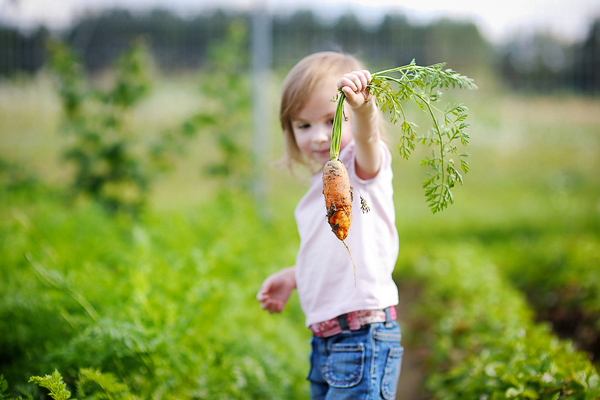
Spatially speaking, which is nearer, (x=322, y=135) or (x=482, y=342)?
(x=322, y=135)

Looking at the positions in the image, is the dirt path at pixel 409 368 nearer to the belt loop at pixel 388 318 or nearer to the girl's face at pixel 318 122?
the belt loop at pixel 388 318

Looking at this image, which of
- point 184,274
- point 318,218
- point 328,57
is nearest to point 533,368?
point 318,218

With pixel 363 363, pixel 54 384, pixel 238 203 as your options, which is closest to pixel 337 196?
pixel 363 363

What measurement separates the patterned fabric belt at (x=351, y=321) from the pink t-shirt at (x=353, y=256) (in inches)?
1.7

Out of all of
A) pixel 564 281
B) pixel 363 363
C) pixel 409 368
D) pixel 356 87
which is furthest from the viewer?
pixel 564 281

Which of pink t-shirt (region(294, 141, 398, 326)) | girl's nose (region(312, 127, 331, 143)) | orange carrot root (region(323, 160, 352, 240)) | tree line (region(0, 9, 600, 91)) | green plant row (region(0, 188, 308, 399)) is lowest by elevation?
green plant row (region(0, 188, 308, 399))

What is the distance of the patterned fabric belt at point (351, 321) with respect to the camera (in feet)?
6.10

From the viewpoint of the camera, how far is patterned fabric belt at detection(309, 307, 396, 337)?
1858 millimetres

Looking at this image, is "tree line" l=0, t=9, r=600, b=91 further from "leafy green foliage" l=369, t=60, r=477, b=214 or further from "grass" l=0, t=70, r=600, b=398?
"leafy green foliage" l=369, t=60, r=477, b=214

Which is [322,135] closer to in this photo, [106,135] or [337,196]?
[337,196]

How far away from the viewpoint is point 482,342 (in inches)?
124

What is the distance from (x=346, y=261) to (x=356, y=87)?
0.65 m

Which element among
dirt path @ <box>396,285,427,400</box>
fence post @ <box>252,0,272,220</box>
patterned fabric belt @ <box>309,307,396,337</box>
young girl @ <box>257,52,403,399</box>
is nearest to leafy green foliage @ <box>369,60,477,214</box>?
young girl @ <box>257,52,403,399</box>

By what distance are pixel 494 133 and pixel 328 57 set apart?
20.4 ft
